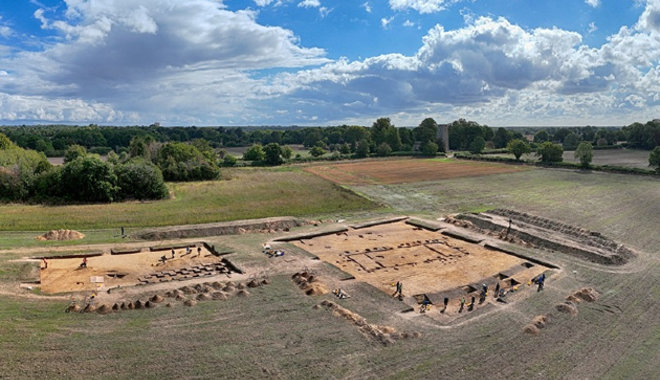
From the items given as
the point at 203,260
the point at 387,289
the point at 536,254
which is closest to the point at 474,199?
the point at 536,254

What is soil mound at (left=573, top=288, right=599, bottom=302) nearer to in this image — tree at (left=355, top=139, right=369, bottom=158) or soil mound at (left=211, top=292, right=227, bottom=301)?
soil mound at (left=211, top=292, right=227, bottom=301)

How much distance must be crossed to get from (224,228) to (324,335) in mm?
21716

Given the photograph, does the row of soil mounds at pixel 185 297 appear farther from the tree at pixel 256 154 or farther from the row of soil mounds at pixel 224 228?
the tree at pixel 256 154

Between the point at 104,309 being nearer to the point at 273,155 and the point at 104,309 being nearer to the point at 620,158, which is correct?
the point at 273,155

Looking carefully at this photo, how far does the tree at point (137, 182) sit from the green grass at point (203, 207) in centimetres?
224

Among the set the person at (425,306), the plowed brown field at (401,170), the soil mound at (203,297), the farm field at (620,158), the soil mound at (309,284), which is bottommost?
the person at (425,306)

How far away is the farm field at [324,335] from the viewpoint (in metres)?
16.8

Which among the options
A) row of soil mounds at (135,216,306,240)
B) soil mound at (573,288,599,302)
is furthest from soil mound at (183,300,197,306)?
soil mound at (573,288,599,302)

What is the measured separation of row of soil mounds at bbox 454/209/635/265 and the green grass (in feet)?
46.0

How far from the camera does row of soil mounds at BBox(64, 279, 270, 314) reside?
21453 millimetres

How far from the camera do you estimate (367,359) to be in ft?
58.0

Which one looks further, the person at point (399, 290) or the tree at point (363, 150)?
the tree at point (363, 150)

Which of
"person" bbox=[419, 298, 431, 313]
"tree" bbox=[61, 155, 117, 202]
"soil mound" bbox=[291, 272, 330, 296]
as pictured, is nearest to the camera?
"person" bbox=[419, 298, 431, 313]

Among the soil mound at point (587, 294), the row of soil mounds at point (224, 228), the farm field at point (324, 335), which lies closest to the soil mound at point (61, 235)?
the farm field at point (324, 335)
